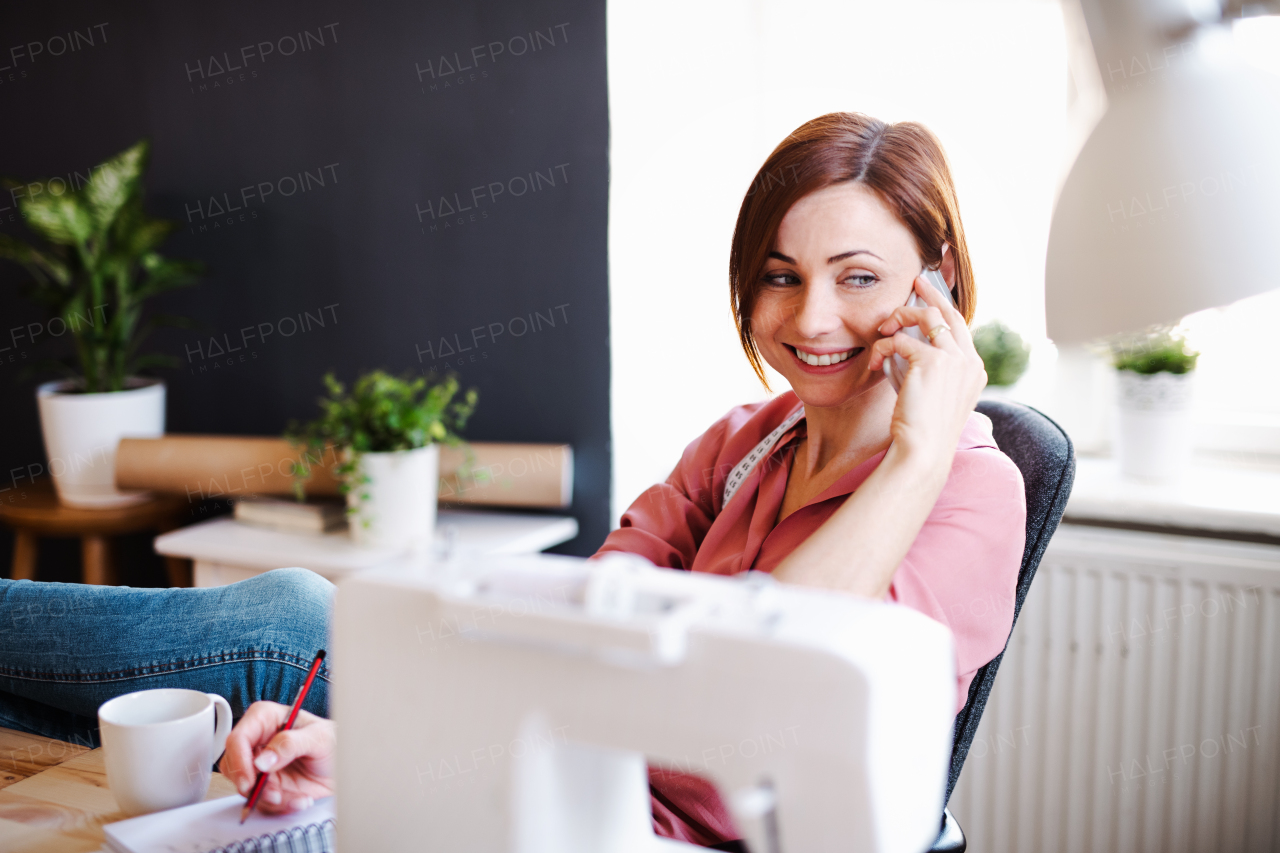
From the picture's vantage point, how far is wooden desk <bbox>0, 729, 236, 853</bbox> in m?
0.78

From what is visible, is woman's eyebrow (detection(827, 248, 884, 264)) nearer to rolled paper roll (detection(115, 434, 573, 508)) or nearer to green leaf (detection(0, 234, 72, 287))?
rolled paper roll (detection(115, 434, 573, 508))

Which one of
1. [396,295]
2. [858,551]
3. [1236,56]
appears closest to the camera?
[1236,56]

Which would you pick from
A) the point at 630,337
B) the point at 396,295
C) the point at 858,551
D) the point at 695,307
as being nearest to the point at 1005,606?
the point at 858,551

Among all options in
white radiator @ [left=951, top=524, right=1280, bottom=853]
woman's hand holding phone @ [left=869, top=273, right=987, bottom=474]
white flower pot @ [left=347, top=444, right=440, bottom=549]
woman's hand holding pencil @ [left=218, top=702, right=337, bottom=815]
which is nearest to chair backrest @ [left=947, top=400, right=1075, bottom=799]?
woman's hand holding phone @ [left=869, top=273, right=987, bottom=474]

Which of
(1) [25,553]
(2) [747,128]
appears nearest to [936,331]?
(2) [747,128]

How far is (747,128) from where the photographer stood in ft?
7.21

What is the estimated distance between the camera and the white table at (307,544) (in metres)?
1.80

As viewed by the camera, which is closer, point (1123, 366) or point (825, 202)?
point (825, 202)

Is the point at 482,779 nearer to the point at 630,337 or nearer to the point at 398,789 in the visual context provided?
the point at 398,789

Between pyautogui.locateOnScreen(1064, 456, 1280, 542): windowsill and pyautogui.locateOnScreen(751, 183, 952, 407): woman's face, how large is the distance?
0.80 metres

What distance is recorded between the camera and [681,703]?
54 centimetres

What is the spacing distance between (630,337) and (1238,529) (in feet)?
3.64

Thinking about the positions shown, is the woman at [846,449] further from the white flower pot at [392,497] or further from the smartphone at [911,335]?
the white flower pot at [392,497]

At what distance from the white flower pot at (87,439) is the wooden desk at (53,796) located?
1247mm
